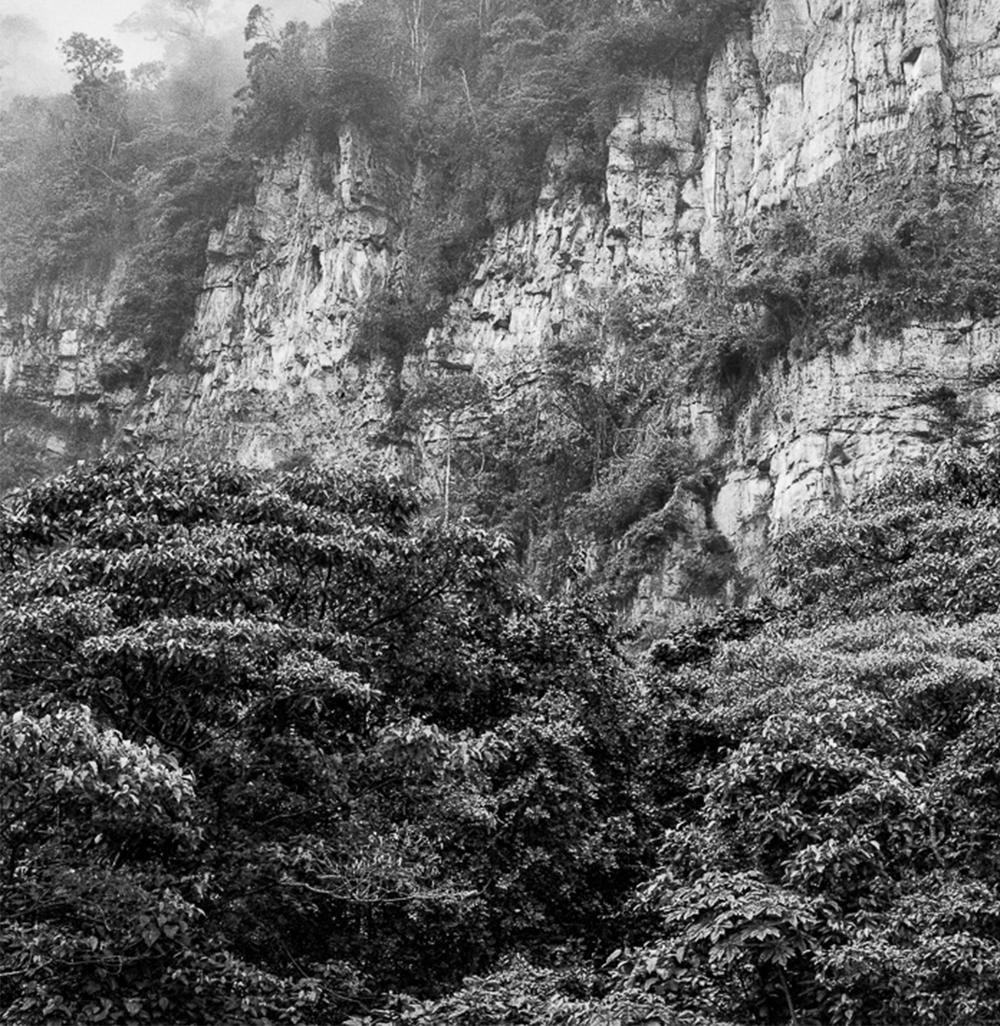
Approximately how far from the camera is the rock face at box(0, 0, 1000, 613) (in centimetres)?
1852

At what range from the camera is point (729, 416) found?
2047 centimetres

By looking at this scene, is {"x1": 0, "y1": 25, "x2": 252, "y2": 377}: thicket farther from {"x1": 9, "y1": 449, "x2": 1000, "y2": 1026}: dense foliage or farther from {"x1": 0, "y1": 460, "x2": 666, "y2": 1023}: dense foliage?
{"x1": 0, "y1": 460, "x2": 666, "y2": 1023}: dense foliage

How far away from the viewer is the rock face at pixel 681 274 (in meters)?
18.5

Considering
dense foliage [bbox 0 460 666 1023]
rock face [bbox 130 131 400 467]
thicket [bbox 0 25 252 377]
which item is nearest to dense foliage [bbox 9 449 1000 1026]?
dense foliage [bbox 0 460 666 1023]

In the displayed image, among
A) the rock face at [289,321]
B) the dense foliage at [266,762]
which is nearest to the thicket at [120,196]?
the rock face at [289,321]

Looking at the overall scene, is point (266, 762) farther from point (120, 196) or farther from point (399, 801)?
point (120, 196)

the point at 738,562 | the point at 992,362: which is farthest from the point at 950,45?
the point at 738,562

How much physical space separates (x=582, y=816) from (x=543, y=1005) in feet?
9.78

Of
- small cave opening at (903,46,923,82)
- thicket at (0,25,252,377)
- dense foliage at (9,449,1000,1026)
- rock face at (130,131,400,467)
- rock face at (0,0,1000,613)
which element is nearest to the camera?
dense foliage at (9,449,1000,1026)

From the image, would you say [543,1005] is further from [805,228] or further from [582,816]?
[805,228]

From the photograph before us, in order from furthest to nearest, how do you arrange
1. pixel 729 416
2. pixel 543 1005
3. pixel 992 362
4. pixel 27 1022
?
pixel 729 416 < pixel 992 362 < pixel 543 1005 < pixel 27 1022

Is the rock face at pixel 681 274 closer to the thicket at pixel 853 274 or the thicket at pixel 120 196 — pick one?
the thicket at pixel 853 274

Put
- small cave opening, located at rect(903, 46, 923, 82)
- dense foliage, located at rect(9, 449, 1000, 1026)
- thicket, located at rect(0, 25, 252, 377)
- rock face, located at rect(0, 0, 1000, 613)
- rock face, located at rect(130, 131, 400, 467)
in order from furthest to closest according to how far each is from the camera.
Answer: thicket, located at rect(0, 25, 252, 377) < rock face, located at rect(130, 131, 400, 467) < small cave opening, located at rect(903, 46, 923, 82) < rock face, located at rect(0, 0, 1000, 613) < dense foliage, located at rect(9, 449, 1000, 1026)

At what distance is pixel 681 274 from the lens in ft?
78.6
